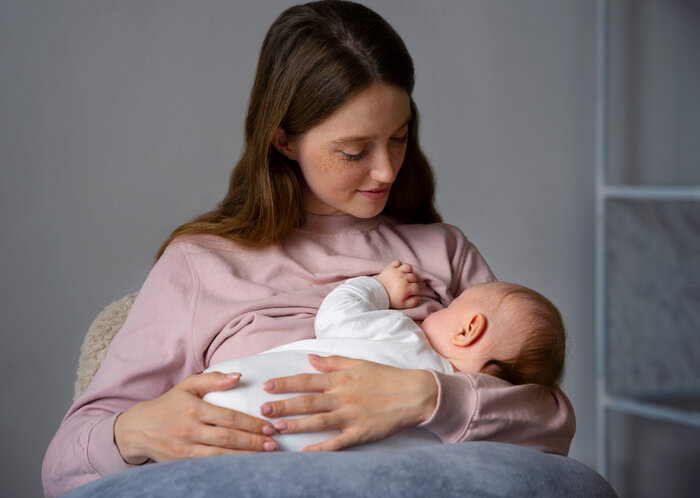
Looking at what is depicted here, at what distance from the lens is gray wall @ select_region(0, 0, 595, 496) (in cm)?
236

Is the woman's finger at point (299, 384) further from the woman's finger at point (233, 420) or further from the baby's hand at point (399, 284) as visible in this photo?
the baby's hand at point (399, 284)

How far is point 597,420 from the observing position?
129 inches

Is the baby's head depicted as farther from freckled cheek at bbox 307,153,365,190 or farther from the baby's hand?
freckled cheek at bbox 307,153,365,190

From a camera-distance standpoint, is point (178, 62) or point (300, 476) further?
point (178, 62)

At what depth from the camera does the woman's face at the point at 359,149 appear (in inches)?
62.7

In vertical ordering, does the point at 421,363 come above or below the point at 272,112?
below

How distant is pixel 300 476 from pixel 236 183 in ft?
2.99

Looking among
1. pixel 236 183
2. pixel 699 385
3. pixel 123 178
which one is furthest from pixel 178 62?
pixel 699 385

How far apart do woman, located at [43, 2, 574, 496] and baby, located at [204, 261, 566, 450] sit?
0.15 ft

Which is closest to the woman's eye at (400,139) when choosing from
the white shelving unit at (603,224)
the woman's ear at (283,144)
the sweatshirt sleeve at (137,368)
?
the woman's ear at (283,144)

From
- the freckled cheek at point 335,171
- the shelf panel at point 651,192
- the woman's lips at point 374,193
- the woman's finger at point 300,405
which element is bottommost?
the woman's finger at point 300,405

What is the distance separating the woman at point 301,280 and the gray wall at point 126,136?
819 millimetres

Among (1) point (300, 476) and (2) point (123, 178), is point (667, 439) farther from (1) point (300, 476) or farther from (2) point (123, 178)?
(1) point (300, 476)

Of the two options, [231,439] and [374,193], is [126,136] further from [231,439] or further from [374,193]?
[231,439]
